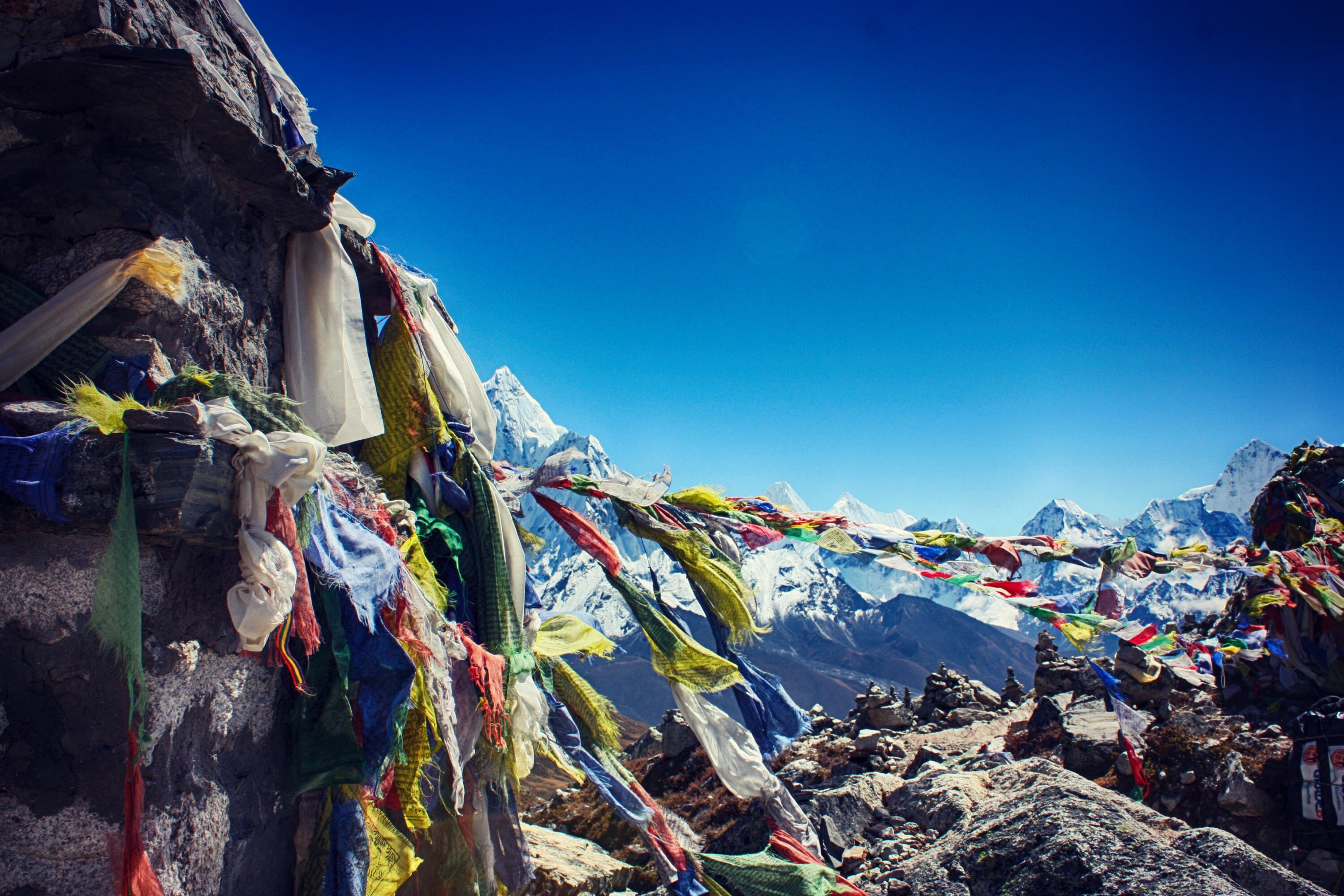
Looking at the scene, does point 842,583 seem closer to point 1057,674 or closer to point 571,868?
point 1057,674

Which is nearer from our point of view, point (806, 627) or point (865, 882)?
point (865, 882)

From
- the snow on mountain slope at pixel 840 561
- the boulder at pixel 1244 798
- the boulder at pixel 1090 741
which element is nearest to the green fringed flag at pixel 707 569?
the boulder at pixel 1244 798

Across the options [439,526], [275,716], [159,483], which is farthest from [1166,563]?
[159,483]

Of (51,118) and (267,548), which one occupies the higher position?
(51,118)

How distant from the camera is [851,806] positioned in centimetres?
664

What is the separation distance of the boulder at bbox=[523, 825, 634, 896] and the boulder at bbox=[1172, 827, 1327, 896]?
4.05 meters

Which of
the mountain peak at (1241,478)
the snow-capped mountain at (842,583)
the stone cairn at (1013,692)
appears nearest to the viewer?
the stone cairn at (1013,692)

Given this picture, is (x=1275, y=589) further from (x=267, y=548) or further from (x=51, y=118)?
(x=51, y=118)

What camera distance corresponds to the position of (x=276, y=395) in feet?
6.69

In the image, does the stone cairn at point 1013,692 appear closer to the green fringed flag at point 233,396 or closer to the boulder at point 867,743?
the boulder at point 867,743

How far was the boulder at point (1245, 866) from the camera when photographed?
342 centimetres

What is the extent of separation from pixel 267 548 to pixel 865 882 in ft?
15.6

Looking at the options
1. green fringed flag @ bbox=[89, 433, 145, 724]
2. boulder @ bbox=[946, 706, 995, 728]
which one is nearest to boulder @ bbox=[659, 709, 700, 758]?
boulder @ bbox=[946, 706, 995, 728]

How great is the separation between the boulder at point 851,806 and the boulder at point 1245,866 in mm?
2862
